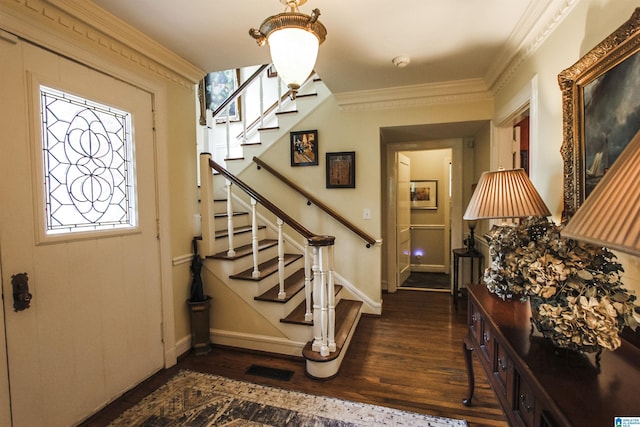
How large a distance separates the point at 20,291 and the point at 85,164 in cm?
74

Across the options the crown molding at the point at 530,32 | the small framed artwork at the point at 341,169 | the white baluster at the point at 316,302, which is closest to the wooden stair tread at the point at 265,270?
the white baluster at the point at 316,302

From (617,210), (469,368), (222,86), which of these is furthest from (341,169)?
(617,210)

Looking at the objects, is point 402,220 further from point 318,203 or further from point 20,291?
point 20,291

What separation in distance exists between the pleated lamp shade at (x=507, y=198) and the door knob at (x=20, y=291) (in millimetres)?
2318

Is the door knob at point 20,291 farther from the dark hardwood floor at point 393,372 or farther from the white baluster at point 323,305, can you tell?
the white baluster at point 323,305

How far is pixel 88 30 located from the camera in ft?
5.61

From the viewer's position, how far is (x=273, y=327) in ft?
8.03

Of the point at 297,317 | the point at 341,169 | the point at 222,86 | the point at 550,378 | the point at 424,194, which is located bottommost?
the point at 297,317

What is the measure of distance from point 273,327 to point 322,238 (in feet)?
3.12

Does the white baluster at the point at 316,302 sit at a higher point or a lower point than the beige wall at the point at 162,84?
lower

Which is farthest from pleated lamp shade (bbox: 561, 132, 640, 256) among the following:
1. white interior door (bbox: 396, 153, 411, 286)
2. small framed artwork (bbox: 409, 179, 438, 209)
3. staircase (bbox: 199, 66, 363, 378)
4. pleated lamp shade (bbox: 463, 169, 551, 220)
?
small framed artwork (bbox: 409, 179, 438, 209)

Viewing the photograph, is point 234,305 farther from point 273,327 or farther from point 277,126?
point 277,126

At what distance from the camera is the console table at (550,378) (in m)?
0.73

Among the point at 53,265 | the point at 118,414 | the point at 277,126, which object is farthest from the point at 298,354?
the point at 277,126
